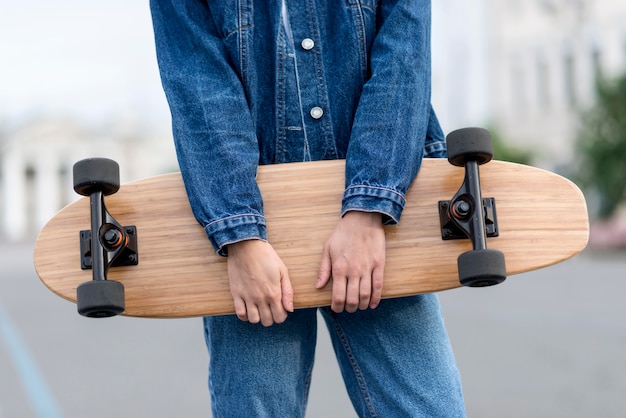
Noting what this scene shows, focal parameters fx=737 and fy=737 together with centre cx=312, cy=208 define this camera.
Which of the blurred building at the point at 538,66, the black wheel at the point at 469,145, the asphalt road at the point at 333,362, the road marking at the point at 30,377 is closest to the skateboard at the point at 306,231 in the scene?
the black wheel at the point at 469,145

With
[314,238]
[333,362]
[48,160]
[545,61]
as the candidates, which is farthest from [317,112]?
[48,160]

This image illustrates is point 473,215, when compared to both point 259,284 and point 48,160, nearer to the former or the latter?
point 259,284

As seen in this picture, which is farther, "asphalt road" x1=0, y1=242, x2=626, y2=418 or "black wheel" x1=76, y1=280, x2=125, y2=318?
"asphalt road" x1=0, y1=242, x2=626, y2=418

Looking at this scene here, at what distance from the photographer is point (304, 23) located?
5.43 ft

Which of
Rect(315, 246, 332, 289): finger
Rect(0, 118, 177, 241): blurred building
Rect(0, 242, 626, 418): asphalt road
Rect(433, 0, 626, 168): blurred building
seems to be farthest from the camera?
Rect(0, 118, 177, 241): blurred building

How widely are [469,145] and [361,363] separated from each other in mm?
531

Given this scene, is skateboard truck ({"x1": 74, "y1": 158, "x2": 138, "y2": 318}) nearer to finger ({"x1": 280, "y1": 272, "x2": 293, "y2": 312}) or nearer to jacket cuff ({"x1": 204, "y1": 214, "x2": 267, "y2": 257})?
jacket cuff ({"x1": 204, "y1": 214, "x2": 267, "y2": 257})

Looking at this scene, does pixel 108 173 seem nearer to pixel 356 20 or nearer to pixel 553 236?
pixel 356 20

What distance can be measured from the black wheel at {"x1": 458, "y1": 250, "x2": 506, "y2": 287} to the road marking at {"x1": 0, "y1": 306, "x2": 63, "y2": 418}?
3.71 meters

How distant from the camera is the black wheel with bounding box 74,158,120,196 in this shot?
61.8 inches

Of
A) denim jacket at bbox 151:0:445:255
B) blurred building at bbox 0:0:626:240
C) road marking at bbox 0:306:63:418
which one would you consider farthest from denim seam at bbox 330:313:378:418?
blurred building at bbox 0:0:626:240

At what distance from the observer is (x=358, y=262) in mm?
1517

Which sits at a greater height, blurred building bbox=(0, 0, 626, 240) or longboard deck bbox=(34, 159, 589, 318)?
blurred building bbox=(0, 0, 626, 240)

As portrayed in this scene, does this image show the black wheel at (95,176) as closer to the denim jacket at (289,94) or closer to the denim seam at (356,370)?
the denim jacket at (289,94)
